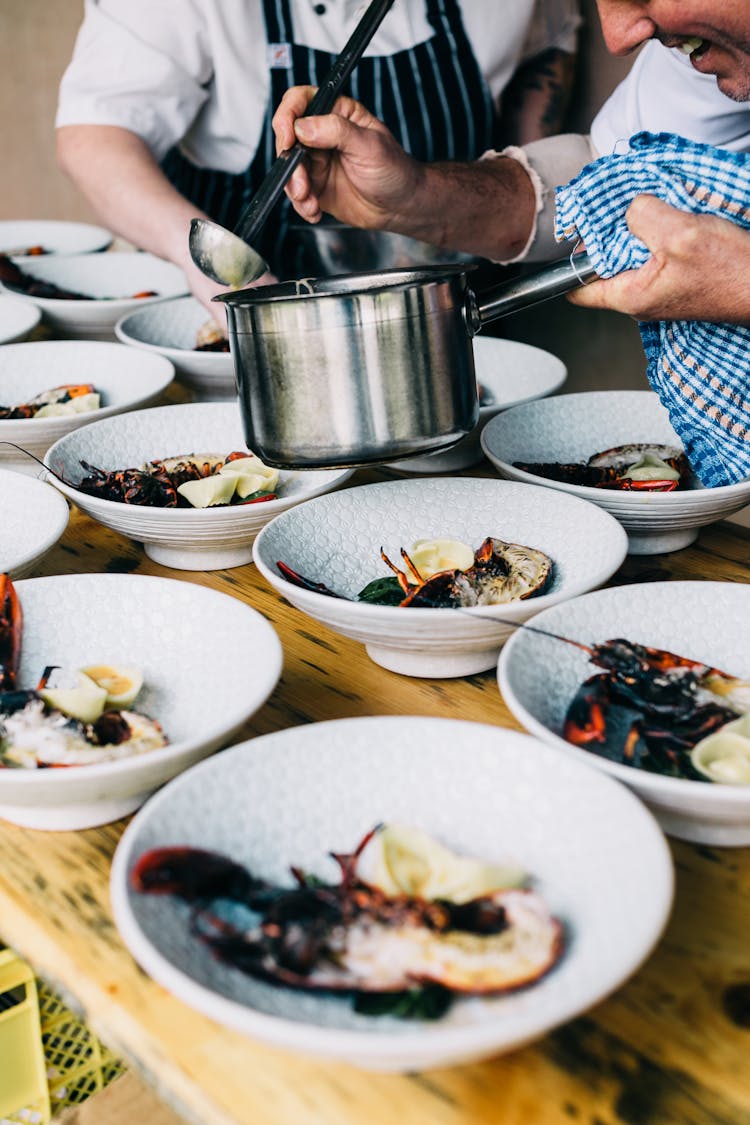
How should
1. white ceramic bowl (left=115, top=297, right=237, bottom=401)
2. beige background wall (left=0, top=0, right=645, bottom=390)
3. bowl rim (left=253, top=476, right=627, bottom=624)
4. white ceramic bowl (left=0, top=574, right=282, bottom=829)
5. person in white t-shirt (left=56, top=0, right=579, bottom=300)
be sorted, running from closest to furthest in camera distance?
white ceramic bowl (left=0, top=574, right=282, bottom=829)
bowl rim (left=253, top=476, right=627, bottom=624)
white ceramic bowl (left=115, top=297, right=237, bottom=401)
person in white t-shirt (left=56, top=0, right=579, bottom=300)
beige background wall (left=0, top=0, right=645, bottom=390)

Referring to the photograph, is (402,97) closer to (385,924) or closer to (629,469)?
(629,469)

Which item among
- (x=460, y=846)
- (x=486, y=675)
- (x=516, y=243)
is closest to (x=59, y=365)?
(x=516, y=243)

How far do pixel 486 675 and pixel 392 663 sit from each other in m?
0.10

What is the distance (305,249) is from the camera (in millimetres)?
2465

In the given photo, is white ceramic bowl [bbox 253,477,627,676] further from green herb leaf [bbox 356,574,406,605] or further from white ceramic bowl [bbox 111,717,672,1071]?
white ceramic bowl [bbox 111,717,672,1071]

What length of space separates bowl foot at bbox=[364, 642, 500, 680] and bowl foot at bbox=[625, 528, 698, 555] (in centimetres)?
36

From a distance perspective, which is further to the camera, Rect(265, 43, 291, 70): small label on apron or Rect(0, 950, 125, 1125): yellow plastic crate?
Rect(265, 43, 291, 70): small label on apron

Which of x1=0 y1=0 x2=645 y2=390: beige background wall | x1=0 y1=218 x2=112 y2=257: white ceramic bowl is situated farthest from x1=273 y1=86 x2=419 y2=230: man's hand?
x1=0 y1=0 x2=645 y2=390: beige background wall

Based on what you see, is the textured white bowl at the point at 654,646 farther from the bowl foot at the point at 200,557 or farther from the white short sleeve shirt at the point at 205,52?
the white short sleeve shirt at the point at 205,52

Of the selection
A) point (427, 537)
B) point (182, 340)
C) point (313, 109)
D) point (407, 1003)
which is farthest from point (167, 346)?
point (407, 1003)

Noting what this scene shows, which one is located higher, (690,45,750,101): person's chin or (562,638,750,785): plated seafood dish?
(690,45,750,101): person's chin

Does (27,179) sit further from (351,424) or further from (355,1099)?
(355,1099)

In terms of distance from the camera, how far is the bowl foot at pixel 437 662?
108 centimetres

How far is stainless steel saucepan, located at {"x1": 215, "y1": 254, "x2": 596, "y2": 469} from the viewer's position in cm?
103
